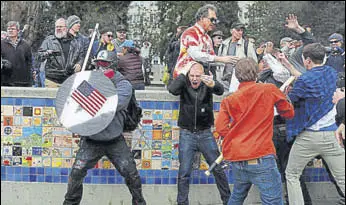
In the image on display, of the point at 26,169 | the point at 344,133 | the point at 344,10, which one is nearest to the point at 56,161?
the point at 26,169

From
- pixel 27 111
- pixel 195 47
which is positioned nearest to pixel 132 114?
pixel 195 47

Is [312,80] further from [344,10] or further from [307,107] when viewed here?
[344,10]

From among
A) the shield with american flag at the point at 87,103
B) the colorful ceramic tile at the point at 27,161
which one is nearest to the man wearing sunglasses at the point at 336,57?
the shield with american flag at the point at 87,103

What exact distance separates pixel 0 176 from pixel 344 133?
4115 mm

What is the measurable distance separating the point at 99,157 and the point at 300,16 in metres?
20.3

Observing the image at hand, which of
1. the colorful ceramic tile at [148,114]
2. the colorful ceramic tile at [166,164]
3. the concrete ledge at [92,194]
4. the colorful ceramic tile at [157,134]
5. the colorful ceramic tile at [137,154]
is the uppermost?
the colorful ceramic tile at [148,114]

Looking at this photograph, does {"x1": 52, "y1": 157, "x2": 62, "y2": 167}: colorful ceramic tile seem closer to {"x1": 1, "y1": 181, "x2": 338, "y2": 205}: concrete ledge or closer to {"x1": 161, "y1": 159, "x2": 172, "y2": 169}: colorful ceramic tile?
{"x1": 1, "y1": 181, "x2": 338, "y2": 205}: concrete ledge

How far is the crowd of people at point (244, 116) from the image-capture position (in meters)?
6.61

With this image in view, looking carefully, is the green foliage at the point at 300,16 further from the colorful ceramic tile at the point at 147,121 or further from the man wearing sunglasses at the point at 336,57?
the colorful ceramic tile at the point at 147,121

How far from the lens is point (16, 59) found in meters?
10.3

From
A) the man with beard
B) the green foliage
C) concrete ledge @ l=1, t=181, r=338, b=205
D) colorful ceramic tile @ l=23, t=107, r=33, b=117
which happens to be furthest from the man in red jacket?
the green foliage

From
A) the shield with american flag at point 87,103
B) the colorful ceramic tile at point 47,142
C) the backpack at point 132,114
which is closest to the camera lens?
the shield with american flag at point 87,103

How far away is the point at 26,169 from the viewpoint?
845 centimetres

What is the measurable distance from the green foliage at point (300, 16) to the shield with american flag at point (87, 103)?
1414 cm
